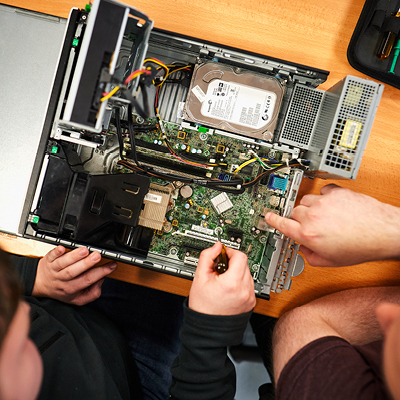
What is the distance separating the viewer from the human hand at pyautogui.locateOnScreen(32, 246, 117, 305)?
50.0 inches

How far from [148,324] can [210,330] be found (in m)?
0.66

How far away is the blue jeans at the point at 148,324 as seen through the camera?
153cm

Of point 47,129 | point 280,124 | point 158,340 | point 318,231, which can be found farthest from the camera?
point 158,340

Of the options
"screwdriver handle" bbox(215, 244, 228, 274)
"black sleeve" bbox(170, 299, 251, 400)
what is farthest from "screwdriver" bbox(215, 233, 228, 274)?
"black sleeve" bbox(170, 299, 251, 400)

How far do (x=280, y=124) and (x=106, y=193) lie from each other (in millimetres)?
830

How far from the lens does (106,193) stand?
1231 mm

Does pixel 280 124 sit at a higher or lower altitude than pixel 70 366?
higher

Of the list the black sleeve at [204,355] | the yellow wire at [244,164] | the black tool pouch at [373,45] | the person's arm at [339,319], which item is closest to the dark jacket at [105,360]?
the black sleeve at [204,355]

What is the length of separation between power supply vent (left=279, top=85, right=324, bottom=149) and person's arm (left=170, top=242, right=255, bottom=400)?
60 cm

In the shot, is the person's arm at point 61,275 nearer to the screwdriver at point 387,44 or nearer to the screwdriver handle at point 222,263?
the screwdriver handle at point 222,263

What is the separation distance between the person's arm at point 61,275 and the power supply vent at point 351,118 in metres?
1.12

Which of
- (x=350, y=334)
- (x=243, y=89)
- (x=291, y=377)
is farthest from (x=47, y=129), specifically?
(x=350, y=334)

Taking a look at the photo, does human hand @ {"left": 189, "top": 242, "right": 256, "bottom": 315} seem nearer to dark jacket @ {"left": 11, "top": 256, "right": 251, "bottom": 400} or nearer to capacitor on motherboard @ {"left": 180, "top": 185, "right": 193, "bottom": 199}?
dark jacket @ {"left": 11, "top": 256, "right": 251, "bottom": 400}

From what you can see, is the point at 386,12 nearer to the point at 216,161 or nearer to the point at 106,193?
the point at 216,161
